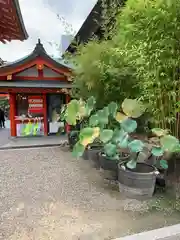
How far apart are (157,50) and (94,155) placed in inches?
108

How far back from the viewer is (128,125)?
10.9ft

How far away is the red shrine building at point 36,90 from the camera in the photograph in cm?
733

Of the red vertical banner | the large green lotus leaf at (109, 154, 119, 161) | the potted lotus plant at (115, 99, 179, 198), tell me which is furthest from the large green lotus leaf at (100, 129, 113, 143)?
the red vertical banner

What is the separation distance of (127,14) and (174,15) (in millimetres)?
673

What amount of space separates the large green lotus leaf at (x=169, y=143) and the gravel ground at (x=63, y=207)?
2.72ft

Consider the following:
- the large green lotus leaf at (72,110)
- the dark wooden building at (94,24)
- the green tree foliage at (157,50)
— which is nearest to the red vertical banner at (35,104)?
the dark wooden building at (94,24)

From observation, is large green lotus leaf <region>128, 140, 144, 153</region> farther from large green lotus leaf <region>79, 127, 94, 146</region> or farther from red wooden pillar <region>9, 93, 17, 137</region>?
red wooden pillar <region>9, 93, 17, 137</region>

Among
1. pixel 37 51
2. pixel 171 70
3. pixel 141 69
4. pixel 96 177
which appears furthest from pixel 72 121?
pixel 37 51

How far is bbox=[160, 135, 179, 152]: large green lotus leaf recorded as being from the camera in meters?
2.82

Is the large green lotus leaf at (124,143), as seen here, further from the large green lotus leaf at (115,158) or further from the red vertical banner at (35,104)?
the red vertical banner at (35,104)

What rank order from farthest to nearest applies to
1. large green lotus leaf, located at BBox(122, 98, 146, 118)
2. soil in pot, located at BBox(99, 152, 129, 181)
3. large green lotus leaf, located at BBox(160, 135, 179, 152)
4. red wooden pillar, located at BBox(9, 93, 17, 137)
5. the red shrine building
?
1. red wooden pillar, located at BBox(9, 93, 17, 137)
2. the red shrine building
3. soil in pot, located at BBox(99, 152, 129, 181)
4. large green lotus leaf, located at BBox(122, 98, 146, 118)
5. large green lotus leaf, located at BBox(160, 135, 179, 152)

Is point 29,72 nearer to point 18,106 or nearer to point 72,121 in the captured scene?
point 18,106

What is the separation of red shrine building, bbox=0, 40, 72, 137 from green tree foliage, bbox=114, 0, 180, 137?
425cm

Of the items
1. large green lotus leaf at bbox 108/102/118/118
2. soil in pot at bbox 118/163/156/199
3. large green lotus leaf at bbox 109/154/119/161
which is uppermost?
large green lotus leaf at bbox 108/102/118/118
